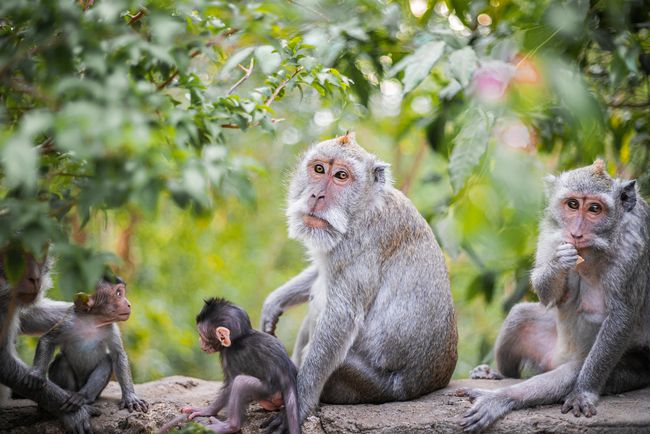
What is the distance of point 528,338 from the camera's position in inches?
259

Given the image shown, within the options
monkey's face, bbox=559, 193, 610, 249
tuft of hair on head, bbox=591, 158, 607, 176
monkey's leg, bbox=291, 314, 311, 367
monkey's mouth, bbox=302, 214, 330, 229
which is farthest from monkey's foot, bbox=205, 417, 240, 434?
tuft of hair on head, bbox=591, 158, 607, 176

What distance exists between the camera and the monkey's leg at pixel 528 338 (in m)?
6.48

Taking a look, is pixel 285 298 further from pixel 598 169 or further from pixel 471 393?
pixel 598 169

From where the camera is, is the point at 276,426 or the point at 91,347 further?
the point at 91,347

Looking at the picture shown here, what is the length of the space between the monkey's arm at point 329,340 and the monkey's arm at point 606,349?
1.76 m

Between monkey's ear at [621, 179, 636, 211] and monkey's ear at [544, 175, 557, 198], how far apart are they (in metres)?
0.55

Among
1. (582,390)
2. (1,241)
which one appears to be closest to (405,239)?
(582,390)

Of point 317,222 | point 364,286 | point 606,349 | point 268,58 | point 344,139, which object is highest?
point 268,58

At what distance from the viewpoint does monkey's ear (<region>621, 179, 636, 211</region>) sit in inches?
229

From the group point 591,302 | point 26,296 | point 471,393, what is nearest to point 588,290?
point 591,302

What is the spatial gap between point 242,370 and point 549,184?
2.95 meters

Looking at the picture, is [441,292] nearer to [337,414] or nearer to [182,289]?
[337,414]

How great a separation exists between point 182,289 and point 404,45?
679cm

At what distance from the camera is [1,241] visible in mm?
3350
